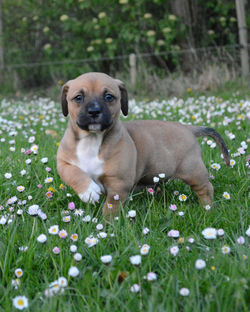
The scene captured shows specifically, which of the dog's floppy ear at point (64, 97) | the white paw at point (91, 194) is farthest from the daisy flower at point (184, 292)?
the dog's floppy ear at point (64, 97)

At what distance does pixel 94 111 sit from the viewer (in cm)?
287

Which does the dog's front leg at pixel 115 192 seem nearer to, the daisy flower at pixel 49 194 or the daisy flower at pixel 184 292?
the daisy flower at pixel 49 194

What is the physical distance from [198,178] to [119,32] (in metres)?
8.82

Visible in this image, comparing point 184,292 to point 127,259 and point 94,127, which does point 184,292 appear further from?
point 94,127

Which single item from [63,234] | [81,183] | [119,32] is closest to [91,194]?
[81,183]

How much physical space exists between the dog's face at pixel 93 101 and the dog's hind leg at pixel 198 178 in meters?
0.73

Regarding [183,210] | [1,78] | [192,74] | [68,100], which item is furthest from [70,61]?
[183,210]

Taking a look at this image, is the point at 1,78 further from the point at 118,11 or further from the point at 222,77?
the point at 222,77

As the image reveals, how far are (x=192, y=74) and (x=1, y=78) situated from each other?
6198 mm

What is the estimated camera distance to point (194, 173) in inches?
131

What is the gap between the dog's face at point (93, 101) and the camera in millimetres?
2900

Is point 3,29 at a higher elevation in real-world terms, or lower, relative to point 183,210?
higher

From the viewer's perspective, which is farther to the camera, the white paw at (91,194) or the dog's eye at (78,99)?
the dog's eye at (78,99)

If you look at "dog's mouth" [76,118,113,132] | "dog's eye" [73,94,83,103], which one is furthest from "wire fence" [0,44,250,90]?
"dog's mouth" [76,118,113,132]
